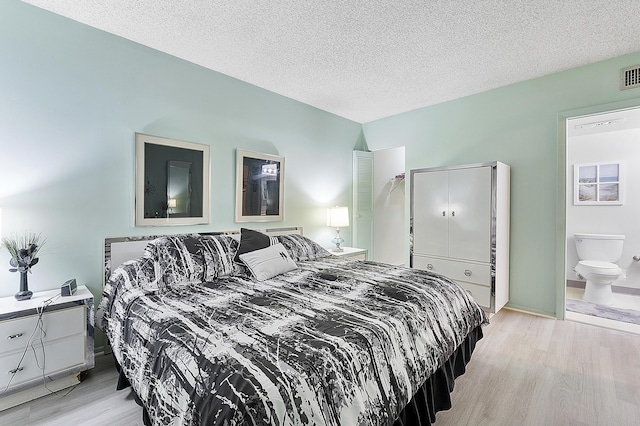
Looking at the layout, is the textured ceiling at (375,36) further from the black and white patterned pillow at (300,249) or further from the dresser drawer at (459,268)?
the dresser drawer at (459,268)

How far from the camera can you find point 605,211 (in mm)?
3959

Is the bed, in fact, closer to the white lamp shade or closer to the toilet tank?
the white lamp shade

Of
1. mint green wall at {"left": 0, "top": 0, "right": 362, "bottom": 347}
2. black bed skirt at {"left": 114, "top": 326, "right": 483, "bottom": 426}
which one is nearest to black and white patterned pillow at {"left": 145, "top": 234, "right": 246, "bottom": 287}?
mint green wall at {"left": 0, "top": 0, "right": 362, "bottom": 347}

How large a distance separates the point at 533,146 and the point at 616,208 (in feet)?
6.21

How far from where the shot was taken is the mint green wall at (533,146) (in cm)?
291

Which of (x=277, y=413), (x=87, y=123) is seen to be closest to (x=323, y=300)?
(x=277, y=413)

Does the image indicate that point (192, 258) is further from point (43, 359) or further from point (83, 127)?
point (83, 127)

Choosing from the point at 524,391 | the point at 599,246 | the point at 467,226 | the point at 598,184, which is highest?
the point at 598,184

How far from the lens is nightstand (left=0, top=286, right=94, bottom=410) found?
1.68 m

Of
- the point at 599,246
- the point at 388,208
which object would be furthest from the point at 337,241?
the point at 599,246

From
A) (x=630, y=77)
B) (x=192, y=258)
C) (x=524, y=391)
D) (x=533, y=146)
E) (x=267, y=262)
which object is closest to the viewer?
(x=524, y=391)

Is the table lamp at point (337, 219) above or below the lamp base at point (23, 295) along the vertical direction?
above

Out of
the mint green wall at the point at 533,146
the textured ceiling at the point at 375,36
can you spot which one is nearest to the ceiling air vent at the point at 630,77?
the mint green wall at the point at 533,146

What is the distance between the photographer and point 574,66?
115 inches
